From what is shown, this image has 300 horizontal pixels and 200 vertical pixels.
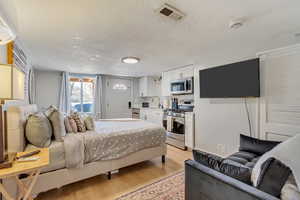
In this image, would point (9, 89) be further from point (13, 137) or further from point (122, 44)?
point (122, 44)

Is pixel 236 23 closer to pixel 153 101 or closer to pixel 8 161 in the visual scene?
pixel 8 161

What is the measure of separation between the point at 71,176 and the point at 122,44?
2155 millimetres

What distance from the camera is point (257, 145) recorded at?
2.03 metres

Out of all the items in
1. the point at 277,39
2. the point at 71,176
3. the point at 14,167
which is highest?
the point at 277,39

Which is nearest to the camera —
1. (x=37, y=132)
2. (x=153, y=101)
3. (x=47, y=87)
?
(x=37, y=132)

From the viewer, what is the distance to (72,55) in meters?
3.14

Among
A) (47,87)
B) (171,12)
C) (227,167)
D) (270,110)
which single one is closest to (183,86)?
(270,110)

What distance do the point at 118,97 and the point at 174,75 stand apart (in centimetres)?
268

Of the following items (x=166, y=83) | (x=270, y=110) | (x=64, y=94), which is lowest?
(x=270, y=110)

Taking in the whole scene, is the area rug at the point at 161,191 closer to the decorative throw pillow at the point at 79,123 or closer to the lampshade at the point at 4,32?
the decorative throw pillow at the point at 79,123

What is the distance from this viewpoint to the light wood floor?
1.92 metres

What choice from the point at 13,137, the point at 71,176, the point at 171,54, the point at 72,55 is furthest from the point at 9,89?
the point at 171,54

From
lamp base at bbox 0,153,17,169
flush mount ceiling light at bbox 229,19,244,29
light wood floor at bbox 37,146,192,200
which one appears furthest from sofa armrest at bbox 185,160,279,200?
flush mount ceiling light at bbox 229,19,244,29

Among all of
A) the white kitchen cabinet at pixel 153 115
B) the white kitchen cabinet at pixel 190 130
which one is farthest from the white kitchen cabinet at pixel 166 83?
the white kitchen cabinet at pixel 190 130
